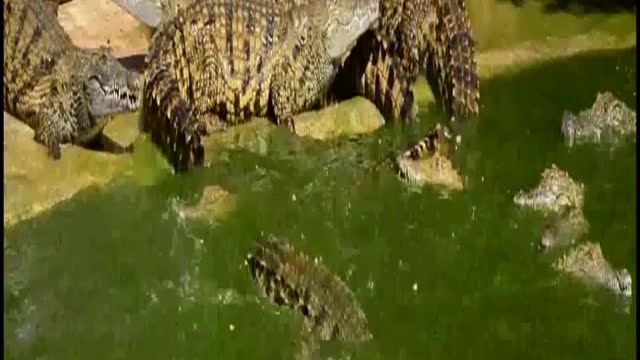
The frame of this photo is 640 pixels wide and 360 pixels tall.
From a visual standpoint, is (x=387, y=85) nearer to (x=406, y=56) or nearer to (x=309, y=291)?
(x=406, y=56)

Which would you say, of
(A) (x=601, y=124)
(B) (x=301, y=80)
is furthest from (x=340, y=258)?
(A) (x=601, y=124)

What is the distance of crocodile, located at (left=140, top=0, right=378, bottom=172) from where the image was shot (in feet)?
27.8

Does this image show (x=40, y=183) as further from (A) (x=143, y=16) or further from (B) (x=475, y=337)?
(B) (x=475, y=337)

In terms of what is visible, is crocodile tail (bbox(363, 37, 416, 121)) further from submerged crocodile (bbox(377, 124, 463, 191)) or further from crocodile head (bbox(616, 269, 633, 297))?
crocodile head (bbox(616, 269, 633, 297))

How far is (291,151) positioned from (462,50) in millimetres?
1476

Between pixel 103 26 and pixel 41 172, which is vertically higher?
pixel 41 172

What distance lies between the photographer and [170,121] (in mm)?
7941

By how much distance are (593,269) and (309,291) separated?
128cm

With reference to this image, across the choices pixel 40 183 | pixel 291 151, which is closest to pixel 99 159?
pixel 40 183

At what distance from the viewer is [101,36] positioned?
9.45m

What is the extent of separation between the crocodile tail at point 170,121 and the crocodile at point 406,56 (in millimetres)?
699

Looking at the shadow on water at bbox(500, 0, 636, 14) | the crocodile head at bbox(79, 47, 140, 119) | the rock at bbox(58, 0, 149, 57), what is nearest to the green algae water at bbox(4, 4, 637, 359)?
the crocodile head at bbox(79, 47, 140, 119)

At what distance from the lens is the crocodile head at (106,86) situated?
26.2 feet

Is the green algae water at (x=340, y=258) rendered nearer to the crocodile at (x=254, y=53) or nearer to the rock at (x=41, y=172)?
the rock at (x=41, y=172)
